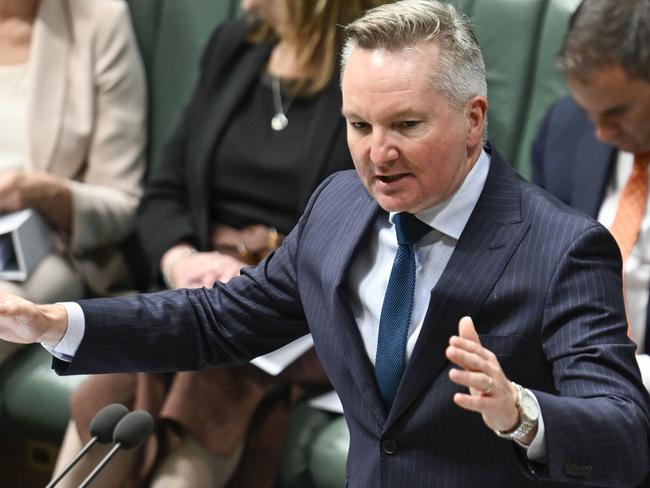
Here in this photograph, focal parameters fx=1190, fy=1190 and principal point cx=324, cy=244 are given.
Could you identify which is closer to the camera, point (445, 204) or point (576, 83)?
point (445, 204)

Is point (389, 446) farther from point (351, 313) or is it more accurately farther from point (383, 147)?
point (383, 147)

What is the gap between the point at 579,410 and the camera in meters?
1.21

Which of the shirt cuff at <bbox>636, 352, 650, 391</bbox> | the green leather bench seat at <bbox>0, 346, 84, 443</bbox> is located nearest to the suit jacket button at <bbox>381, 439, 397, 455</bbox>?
the shirt cuff at <bbox>636, 352, 650, 391</bbox>

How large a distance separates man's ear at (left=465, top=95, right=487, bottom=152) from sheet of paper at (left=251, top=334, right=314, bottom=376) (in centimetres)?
87

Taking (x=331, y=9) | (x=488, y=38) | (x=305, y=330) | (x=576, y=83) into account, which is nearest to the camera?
(x=305, y=330)

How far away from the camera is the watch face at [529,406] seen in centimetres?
118

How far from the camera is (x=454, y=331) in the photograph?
1.35 m

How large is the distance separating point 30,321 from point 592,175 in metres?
1.12

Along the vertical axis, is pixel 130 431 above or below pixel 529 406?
below

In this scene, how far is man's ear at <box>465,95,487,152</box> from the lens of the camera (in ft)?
4.40

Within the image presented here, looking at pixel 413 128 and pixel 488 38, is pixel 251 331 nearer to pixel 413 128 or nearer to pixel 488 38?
pixel 413 128

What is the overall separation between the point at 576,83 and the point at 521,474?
0.81m

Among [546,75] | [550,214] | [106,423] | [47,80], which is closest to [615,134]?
[546,75]

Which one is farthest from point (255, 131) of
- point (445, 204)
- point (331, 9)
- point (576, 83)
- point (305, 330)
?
point (445, 204)
